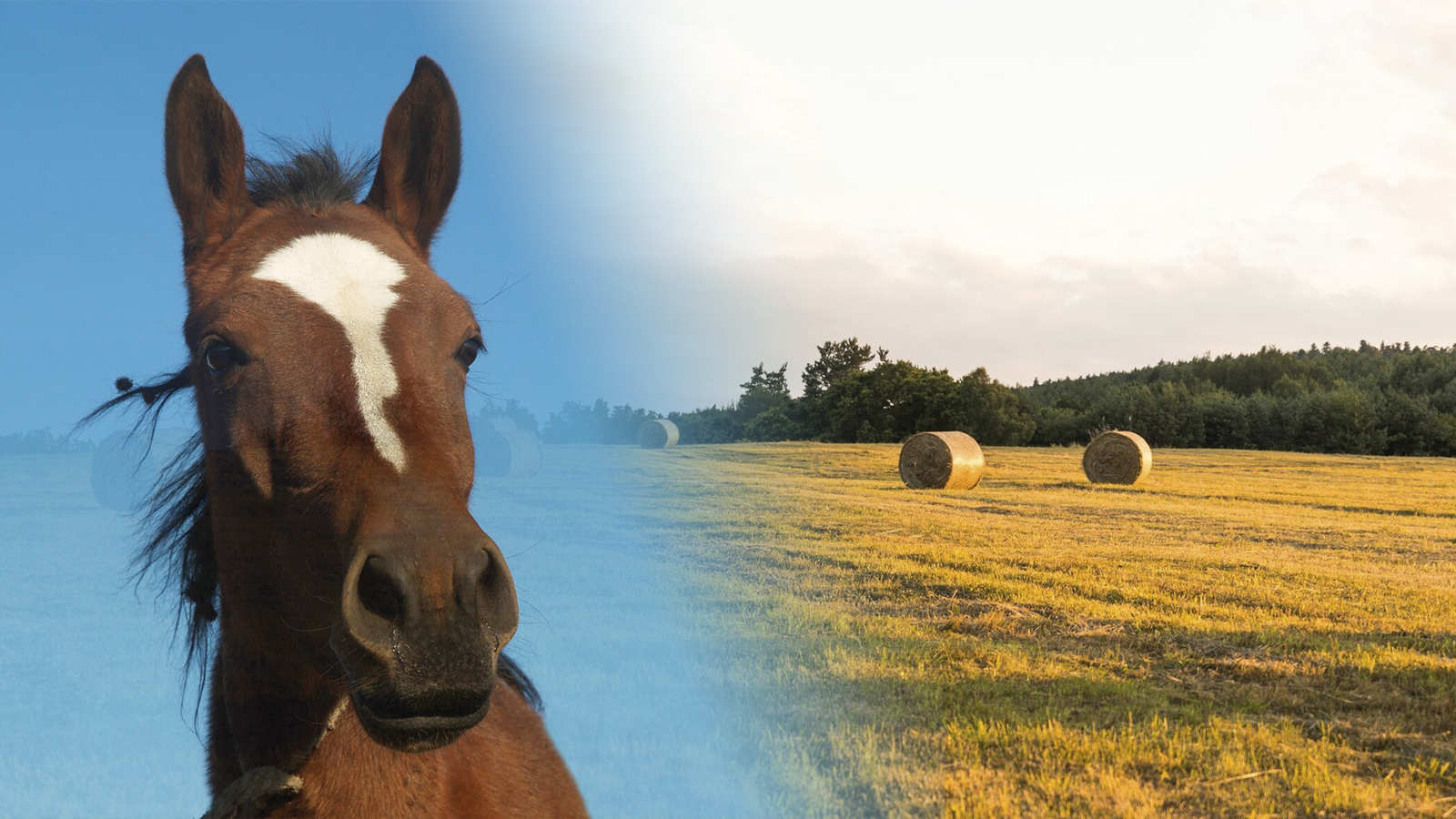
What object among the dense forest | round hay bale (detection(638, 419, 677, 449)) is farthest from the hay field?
round hay bale (detection(638, 419, 677, 449))

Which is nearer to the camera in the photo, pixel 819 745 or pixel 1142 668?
pixel 819 745

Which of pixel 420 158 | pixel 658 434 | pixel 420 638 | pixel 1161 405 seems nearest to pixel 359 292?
pixel 420 158

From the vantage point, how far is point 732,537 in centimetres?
668

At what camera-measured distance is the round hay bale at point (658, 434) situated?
13.8 metres

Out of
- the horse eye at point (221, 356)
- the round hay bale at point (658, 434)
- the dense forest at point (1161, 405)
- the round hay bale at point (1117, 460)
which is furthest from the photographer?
the round hay bale at point (1117, 460)

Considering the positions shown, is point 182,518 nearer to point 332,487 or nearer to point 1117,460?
point 332,487

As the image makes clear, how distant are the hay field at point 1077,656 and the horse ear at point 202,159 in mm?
2531

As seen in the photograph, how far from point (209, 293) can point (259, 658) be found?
692 mm

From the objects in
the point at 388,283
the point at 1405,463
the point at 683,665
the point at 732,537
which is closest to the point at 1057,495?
the point at 1405,463

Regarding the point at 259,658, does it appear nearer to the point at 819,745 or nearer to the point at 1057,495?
the point at 819,745

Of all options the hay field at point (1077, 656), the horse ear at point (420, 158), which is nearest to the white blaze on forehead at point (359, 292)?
the horse ear at point (420, 158)

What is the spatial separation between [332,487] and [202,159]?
843 millimetres

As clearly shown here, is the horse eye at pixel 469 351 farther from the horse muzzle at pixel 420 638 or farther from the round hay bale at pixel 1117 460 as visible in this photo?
the round hay bale at pixel 1117 460

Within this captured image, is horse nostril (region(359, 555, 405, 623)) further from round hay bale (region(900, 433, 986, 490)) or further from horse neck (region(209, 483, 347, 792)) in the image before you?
round hay bale (region(900, 433, 986, 490))
